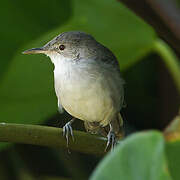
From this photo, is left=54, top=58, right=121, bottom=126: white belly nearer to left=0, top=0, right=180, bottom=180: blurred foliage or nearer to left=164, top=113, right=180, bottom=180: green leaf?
left=0, top=0, right=180, bottom=180: blurred foliage

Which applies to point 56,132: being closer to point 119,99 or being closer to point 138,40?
point 119,99

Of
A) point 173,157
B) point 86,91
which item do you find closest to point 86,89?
point 86,91

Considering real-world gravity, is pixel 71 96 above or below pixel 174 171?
below

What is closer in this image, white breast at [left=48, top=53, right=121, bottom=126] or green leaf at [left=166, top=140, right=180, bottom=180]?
green leaf at [left=166, top=140, right=180, bottom=180]

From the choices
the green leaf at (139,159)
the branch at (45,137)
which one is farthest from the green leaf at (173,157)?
the branch at (45,137)

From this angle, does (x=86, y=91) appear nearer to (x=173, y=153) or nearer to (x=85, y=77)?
(x=85, y=77)

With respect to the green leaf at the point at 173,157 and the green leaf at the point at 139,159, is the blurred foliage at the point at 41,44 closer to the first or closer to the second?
the green leaf at the point at 173,157

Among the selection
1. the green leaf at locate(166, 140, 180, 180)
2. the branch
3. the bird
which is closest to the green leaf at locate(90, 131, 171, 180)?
the green leaf at locate(166, 140, 180, 180)

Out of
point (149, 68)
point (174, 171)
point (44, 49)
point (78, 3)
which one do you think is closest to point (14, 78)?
point (44, 49)
